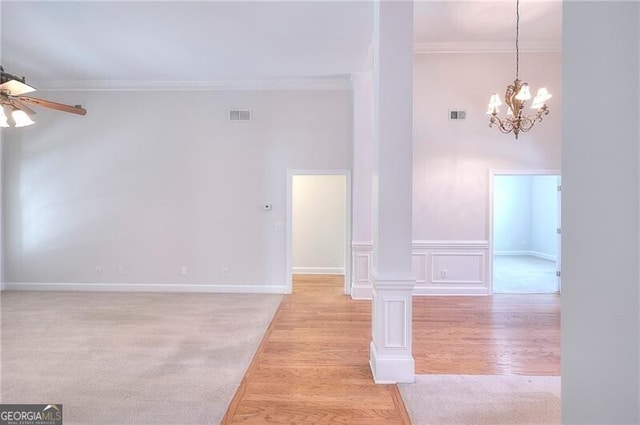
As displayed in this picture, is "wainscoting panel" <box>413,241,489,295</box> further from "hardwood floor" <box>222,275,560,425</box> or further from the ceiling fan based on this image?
the ceiling fan

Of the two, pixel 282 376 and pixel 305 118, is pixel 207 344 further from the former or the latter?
pixel 305 118

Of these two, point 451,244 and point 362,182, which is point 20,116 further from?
point 451,244

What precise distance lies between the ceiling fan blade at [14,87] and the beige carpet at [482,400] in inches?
156

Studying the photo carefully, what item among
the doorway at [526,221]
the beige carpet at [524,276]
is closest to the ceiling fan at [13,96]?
the beige carpet at [524,276]

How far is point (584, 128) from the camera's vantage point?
0.69 meters

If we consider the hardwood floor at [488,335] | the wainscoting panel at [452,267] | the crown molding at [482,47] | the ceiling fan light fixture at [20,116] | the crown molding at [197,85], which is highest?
the crown molding at [482,47]

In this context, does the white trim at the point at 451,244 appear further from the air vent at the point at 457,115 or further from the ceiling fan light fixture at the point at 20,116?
the ceiling fan light fixture at the point at 20,116

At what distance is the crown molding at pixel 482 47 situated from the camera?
4746 mm

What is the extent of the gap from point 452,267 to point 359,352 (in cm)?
264

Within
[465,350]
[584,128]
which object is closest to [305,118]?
[465,350]

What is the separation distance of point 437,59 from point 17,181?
7.30 meters

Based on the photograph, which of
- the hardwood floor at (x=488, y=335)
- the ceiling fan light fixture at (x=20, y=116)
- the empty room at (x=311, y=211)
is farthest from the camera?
the hardwood floor at (x=488, y=335)

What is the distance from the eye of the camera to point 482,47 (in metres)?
4.80

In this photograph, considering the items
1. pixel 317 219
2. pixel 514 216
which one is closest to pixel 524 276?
pixel 514 216
